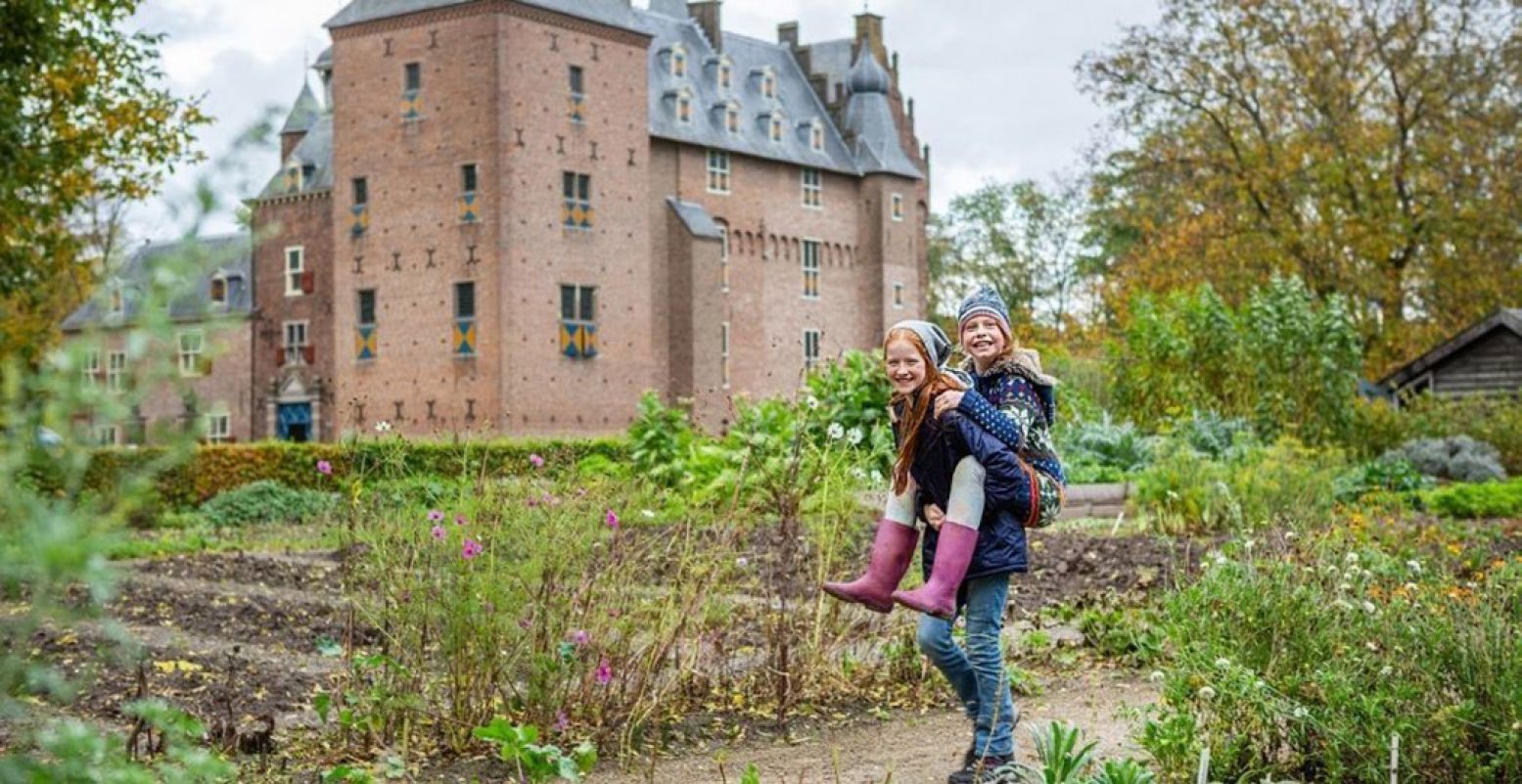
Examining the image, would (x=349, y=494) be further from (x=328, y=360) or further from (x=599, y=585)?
(x=328, y=360)

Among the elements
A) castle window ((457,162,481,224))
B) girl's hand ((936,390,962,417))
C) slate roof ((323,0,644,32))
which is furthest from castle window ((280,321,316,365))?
girl's hand ((936,390,962,417))

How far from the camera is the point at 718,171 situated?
47.9 metres

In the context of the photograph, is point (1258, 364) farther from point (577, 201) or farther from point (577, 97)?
point (577, 97)

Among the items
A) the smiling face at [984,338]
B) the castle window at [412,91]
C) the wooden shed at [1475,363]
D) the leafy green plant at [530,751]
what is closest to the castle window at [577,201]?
the castle window at [412,91]

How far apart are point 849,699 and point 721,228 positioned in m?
41.1

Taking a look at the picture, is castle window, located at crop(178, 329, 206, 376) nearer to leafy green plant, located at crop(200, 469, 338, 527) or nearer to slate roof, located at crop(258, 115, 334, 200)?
leafy green plant, located at crop(200, 469, 338, 527)

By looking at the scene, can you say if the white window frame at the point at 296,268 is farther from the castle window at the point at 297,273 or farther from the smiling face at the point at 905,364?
the smiling face at the point at 905,364

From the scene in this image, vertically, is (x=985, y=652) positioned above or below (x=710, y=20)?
below

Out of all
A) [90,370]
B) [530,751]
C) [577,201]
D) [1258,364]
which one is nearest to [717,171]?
[577,201]

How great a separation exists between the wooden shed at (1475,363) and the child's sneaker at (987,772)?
24.8 meters

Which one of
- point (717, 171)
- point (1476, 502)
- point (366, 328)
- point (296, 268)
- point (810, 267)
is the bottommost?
point (1476, 502)

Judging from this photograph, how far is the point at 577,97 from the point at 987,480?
37.3 meters

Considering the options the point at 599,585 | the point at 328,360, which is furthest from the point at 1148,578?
the point at 328,360

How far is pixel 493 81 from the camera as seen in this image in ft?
132
